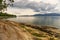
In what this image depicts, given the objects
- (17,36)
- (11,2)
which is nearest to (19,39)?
(17,36)

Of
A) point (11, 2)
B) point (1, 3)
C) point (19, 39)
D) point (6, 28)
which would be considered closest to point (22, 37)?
point (19, 39)

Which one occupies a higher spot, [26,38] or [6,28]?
[6,28]

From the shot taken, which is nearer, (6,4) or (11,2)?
(11,2)

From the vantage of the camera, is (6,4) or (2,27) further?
(6,4)

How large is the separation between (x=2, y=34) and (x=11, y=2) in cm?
2611

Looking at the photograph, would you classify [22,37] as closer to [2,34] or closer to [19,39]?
[19,39]

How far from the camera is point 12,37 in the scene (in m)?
12.0

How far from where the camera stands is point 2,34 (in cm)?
1173

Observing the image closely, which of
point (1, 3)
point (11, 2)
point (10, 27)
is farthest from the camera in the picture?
point (1, 3)

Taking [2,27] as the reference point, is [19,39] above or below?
below

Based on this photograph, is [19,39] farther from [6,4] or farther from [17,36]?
[6,4]

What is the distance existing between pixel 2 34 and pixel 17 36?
3.64ft

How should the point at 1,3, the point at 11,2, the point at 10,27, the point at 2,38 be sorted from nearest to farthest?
the point at 2,38 → the point at 10,27 → the point at 11,2 → the point at 1,3

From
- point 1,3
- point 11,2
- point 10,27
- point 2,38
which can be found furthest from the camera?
point 1,3
